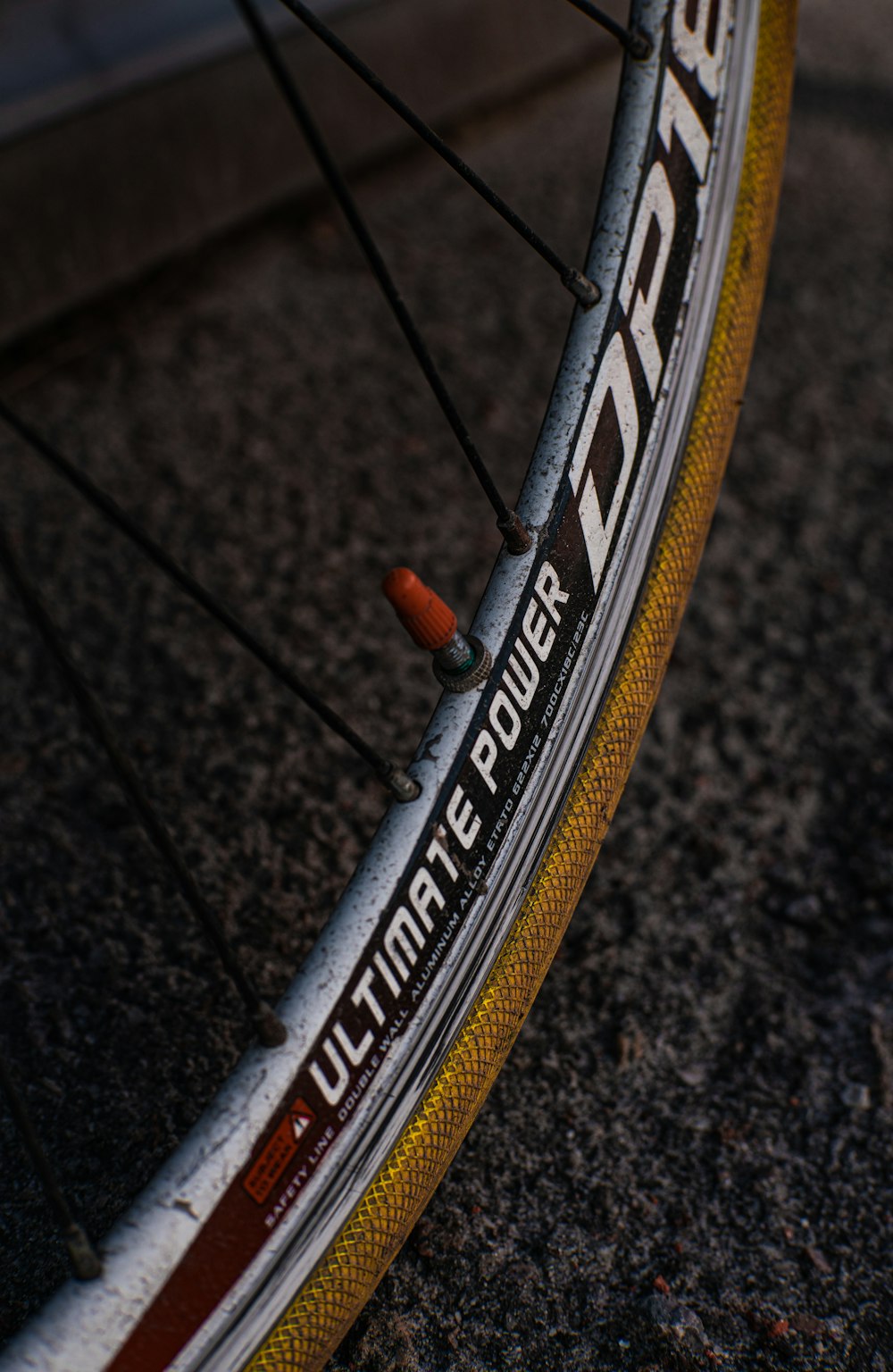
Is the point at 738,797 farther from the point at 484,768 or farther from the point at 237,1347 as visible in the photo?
the point at 237,1347

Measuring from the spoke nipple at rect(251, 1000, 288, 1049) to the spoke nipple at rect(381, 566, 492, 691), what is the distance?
23 centimetres

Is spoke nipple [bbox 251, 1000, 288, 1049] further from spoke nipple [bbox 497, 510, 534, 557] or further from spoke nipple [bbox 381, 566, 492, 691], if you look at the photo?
spoke nipple [bbox 497, 510, 534, 557]

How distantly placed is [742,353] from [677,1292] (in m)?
0.74

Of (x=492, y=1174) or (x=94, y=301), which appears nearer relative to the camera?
(x=492, y=1174)

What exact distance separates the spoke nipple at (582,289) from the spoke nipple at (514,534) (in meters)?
0.17

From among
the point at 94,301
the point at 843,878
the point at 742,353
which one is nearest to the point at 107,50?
the point at 94,301

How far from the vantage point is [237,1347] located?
0.59 metres

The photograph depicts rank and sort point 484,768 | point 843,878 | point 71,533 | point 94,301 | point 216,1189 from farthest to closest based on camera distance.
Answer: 1. point 94,301
2. point 71,533
3. point 843,878
4. point 484,768
5. point 216,1189

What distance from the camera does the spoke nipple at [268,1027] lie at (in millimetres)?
604

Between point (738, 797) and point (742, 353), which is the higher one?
point (742, 353)

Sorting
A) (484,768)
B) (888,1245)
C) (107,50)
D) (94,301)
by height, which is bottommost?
(888,1245)

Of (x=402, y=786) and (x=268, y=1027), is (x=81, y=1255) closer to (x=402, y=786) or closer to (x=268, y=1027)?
(x=268, y=1027)

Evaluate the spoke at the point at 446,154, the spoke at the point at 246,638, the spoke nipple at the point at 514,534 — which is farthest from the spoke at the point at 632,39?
the spoke at the point at 246,638

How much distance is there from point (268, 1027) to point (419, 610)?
27 cm
